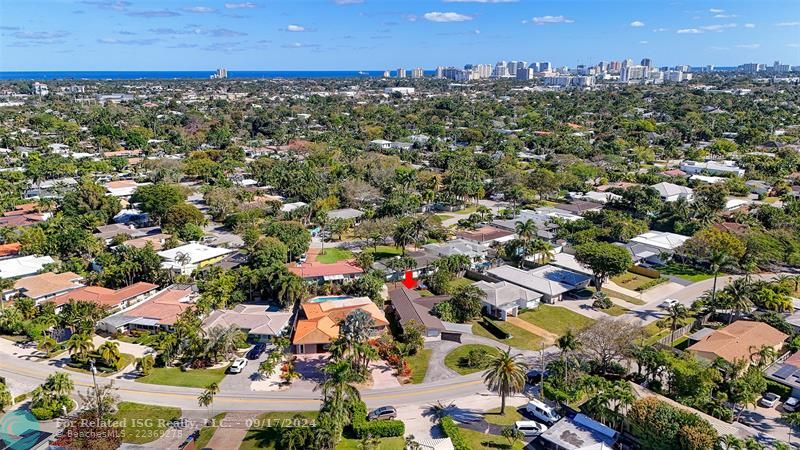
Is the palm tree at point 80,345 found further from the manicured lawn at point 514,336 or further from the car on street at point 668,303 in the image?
the car on street at point 668,303

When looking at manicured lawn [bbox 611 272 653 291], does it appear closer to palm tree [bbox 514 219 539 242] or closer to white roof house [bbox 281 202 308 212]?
palm tree [bbox 514 219 539 242]

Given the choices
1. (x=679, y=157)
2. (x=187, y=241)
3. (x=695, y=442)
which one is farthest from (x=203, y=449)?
(x=679, y=157)

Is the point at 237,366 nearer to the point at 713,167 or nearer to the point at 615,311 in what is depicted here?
the point at 615,311

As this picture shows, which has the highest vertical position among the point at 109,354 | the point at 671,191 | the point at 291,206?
the point at 671,191

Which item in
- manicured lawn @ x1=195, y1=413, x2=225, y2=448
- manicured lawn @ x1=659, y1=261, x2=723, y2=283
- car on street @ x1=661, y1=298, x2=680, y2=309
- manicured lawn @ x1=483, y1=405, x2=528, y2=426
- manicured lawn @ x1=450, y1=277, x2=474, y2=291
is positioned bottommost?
manicured lawn @ x1=483, y1=405, x2=528, y2=426

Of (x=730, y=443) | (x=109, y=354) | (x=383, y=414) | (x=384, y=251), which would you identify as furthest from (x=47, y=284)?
(x=730, y=443)

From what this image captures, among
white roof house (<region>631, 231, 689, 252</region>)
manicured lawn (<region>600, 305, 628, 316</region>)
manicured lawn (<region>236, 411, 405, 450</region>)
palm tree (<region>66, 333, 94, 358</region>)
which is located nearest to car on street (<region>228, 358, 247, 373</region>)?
manicured lawn (<region>236, 411, 405, 450</region>)

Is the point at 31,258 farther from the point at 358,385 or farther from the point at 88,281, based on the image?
the point at 358,385
